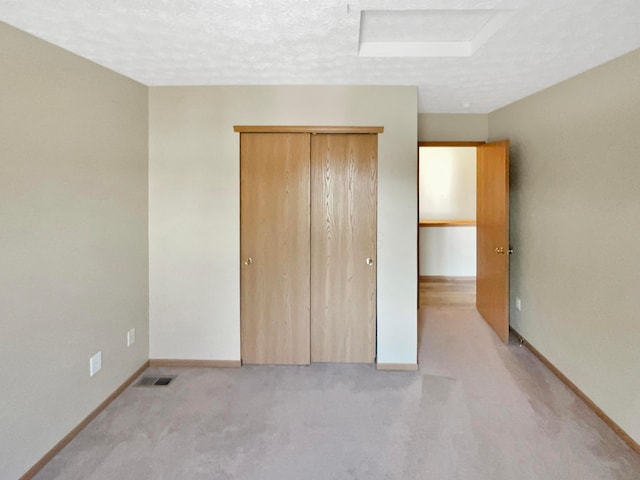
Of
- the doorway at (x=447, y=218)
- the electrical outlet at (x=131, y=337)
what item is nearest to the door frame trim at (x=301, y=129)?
the electrical outlet at (x=131, y=337)

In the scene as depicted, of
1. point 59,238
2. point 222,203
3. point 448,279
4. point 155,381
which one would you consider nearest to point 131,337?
point 155,381

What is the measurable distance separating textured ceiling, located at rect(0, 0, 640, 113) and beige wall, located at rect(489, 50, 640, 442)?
0.89 feet

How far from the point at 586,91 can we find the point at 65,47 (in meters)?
3.45

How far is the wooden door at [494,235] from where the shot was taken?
347 centimetres

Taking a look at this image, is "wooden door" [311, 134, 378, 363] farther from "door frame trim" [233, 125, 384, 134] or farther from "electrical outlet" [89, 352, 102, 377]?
"electrical outlet" [89, 352, 102, 377]

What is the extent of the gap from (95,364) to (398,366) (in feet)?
7.50

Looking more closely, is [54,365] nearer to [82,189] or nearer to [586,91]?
[82,189]

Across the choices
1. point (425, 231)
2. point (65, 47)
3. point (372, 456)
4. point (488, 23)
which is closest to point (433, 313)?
point (425, 231)

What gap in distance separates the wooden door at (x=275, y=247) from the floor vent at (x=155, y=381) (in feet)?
2.01

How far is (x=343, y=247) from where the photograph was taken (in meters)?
3.05

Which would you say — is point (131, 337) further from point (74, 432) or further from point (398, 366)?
point (398, 366)

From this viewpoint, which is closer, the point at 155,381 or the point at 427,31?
the point at 427,31

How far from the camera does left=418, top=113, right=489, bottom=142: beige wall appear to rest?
155 inches

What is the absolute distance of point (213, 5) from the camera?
1.69 metres
